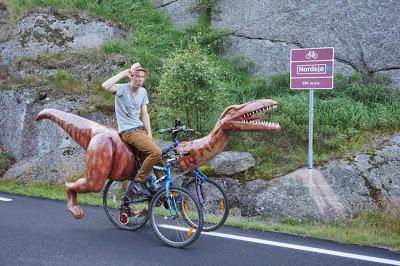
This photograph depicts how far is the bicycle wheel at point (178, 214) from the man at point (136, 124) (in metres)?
0.41

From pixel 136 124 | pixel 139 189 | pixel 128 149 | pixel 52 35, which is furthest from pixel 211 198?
pixel 52 35

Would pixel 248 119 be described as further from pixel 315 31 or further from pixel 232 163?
pixel 315 31

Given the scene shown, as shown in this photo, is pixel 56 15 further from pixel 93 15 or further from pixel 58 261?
pixel 58 261

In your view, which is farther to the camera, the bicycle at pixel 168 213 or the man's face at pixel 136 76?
the man's face at pixel 136 76

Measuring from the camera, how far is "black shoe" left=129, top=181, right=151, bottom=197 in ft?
18.4

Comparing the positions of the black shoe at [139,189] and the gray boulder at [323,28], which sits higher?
the gray boulder at [323,28]

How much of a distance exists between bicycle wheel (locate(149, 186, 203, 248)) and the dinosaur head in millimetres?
967

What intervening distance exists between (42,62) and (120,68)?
1882 mm

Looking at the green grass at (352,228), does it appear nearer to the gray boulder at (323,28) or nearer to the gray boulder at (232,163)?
the gray boulder at (232,163)

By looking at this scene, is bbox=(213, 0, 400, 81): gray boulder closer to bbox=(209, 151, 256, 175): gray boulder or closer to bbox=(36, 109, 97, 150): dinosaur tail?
bbox=(209, 151, 256, 175): gray boulder

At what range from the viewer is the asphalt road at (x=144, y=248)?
469cm

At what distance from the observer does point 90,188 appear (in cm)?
554

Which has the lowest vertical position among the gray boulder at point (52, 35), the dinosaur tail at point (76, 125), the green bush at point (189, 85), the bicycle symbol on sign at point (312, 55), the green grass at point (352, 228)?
the green grass at point (352, 228)

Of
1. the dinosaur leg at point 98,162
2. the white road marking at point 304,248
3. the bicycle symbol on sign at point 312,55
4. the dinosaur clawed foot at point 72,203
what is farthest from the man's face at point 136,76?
the bicycle symbol on sign at point 312,55
